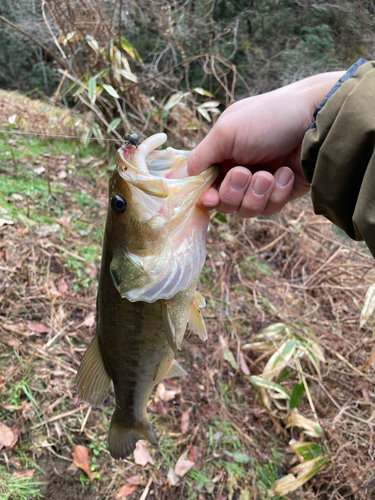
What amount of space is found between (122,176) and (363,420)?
9.69ft

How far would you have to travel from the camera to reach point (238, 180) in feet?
5.23

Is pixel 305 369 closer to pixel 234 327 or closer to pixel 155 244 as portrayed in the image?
pixel 234 327

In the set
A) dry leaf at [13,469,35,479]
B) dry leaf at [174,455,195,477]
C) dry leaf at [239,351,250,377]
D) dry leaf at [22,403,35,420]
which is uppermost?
dry leaf at [22,403,35,420]

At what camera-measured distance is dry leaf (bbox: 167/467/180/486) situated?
2.44 m

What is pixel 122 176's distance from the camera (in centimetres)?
139

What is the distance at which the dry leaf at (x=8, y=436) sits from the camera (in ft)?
6.92

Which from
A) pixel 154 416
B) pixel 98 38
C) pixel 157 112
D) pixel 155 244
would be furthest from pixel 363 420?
pixel 98 38

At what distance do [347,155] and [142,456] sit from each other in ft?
8.07

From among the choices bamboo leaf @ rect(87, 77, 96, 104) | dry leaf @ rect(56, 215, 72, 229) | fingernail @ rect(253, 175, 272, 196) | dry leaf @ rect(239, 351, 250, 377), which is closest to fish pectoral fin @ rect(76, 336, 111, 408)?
fingernail @ rect(253, 175, 272, 196)

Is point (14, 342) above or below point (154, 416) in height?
above

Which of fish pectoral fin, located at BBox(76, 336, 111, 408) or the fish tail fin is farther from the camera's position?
the fish tail fin

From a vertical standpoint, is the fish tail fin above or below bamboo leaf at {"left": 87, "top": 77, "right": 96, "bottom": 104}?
below

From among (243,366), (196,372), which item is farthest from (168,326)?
(243,366)

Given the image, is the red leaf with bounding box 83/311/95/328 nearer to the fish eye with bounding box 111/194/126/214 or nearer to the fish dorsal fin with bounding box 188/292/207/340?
the fish dorsal fin with bounding box 188/292/207/340
